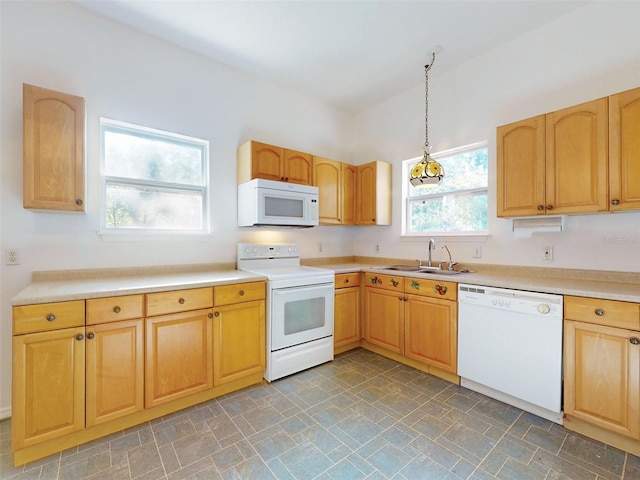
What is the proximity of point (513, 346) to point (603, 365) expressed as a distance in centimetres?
48

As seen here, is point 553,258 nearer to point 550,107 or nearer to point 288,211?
point 550,107

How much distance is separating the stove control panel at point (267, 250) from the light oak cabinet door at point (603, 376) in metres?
2.46

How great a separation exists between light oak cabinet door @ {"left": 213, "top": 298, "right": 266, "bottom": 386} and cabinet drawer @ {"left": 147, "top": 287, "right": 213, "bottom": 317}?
5.4 inches

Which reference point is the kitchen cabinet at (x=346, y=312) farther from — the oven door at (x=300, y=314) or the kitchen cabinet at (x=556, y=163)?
the kitchen cabinet at (x=556, y=163)

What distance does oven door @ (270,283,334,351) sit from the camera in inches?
101

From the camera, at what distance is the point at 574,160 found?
82.2 inches

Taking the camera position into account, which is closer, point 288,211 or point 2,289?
point 2,289

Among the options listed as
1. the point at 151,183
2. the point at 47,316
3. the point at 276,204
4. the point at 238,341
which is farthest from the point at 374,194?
the point at 47,316

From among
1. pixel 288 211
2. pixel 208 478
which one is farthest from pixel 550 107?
pixel 208 478

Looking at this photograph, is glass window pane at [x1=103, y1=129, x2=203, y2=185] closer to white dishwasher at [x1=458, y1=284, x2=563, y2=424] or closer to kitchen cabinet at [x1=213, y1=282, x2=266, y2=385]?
kitchen cabinet at [x1=213, y1=282, x2=266, y2=385]

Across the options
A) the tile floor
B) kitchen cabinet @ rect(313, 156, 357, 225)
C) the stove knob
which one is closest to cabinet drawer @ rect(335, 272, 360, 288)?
kitchen cabinet @ rect(313, 156, 357, 225)

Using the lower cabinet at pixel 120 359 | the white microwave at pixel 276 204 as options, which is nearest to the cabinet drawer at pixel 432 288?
the white microwave at pixel 276 204

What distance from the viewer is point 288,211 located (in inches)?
118

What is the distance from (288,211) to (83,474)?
7.57 feet
